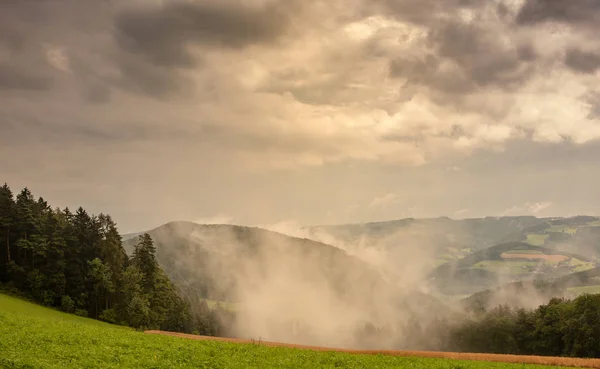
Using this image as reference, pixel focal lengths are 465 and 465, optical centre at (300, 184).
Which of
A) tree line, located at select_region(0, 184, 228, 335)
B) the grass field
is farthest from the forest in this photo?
the grass field

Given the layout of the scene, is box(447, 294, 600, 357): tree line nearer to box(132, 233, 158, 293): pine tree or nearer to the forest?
the forest

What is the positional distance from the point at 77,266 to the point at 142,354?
7052cm

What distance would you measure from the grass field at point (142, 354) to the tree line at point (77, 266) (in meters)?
47.5

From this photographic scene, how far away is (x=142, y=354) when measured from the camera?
33.7 m

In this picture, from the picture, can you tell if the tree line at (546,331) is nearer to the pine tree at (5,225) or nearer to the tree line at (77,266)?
the tree line at (77,266)

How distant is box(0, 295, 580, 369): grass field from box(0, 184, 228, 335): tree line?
47.5 m

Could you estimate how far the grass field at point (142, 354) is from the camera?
30.8m

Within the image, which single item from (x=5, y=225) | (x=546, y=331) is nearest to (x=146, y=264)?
(x=5, y=225)

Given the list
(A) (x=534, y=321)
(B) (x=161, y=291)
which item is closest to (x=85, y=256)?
(B) (x=161, y=291)

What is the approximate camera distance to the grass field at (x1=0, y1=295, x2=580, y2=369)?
30.8m

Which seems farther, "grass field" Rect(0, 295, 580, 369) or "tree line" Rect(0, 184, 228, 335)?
"tree line" Rect(0, 184, 228, 335)

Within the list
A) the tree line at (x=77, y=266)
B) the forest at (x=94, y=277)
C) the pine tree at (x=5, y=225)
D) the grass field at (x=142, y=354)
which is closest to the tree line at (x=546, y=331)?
the forest at (x=94, y=277)

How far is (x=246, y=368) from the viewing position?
106 feet

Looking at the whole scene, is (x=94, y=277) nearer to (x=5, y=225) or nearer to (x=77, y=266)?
(x=77, y=266)
